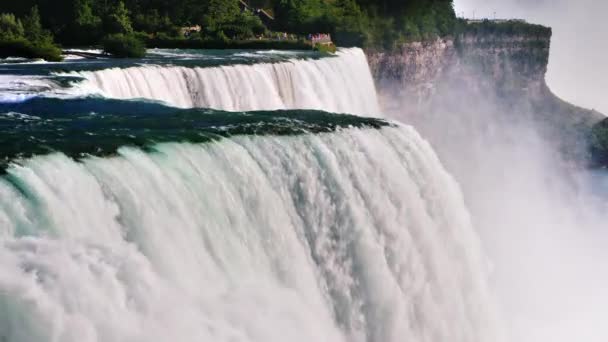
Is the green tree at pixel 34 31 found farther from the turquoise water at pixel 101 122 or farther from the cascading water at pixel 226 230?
the cascading water at pixel 226 230

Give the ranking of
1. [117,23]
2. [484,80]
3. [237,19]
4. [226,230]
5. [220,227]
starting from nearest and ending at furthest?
1. [220,227]
2. [226,230]
3. [117,23]
4. [237,19]
5. [484,80]

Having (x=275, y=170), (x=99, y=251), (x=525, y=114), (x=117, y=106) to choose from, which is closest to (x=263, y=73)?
(x=117, y=106)

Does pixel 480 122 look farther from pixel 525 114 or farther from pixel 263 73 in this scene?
pixel 263 73

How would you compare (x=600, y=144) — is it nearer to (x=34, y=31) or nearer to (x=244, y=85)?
(x=34, y=31)

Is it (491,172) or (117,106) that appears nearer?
(117,106)

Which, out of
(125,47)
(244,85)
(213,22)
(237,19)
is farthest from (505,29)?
(244,85)
